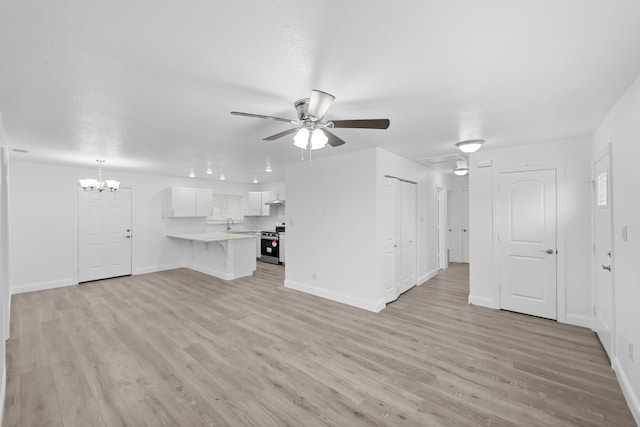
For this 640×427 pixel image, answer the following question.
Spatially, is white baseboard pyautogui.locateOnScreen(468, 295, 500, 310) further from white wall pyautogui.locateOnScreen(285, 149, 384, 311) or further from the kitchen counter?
the kitchen counter

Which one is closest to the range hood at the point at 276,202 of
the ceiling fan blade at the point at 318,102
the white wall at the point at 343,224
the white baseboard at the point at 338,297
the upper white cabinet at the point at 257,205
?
the upper white cabinet at the point at 257,205

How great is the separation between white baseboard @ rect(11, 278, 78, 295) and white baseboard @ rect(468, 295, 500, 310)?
742cm

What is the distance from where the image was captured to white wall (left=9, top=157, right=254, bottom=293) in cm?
498

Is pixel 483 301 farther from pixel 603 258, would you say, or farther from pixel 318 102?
pixel 318 102

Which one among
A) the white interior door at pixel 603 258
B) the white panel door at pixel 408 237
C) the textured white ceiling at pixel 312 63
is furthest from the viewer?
the white panel door at pixel 408 237

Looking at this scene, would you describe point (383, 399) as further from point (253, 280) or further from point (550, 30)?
point (253, 280)

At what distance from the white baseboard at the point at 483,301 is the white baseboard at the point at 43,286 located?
7415mm

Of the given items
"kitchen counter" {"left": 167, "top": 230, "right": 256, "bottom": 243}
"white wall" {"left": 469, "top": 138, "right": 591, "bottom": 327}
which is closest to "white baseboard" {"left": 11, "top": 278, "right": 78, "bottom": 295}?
"kitchen counter" {"left": 167, "top": 230, "right": 256, "bottom": 243}

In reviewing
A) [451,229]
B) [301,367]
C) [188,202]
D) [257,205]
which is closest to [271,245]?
[257,205]

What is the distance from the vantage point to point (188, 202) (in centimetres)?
696

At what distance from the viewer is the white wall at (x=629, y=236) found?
6.33 feet

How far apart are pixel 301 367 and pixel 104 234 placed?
5743mm

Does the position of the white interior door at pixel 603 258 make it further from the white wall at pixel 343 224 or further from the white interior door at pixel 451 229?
the white interior door at pixel 451 229

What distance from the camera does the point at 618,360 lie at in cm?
235
